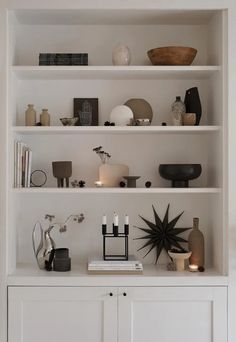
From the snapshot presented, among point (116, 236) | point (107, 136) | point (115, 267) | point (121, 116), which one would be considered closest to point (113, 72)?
point (121, 116)

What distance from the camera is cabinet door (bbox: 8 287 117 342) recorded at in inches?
111

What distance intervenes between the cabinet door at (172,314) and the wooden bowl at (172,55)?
4.32ft

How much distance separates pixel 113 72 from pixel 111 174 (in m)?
0.61

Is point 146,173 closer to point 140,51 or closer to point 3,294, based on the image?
point 140,51

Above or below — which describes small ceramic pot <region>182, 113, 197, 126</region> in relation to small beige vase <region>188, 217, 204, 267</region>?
above

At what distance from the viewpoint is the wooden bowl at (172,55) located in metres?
2.97

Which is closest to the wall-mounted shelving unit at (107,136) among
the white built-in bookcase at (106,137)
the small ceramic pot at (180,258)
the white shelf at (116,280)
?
the white built-in bookcase at (106,137)

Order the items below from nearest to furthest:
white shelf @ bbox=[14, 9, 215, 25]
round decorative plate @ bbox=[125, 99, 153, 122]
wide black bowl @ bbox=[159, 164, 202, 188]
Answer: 1. white shelf @ bbox=[14, 9, 215, 25]
2. wide black bowl @ bbox=[159, 164, 202, 188]
3. round decorative plate @ bbox=[125, 99, 153, 122]

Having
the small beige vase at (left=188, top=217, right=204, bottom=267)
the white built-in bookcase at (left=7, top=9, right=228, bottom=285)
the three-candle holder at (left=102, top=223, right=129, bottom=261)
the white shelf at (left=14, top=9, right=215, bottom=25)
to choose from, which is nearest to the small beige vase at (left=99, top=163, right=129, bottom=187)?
the white built-in bookcase at (left=7, top=9, right=228, bottom=285)

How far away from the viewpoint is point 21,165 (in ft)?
9.83

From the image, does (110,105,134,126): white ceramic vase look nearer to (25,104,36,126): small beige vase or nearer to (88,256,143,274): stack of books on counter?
(25,104,36,126): small beige vase

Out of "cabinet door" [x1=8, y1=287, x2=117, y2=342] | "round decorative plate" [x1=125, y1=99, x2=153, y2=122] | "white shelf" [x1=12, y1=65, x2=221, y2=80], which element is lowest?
"cabinet door" [x1=8, y1=287, x2=117, y2=342]

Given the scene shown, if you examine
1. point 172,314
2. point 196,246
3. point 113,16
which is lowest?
point 172,314

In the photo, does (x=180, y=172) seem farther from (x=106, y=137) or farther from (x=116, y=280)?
(x=116, y=280)
